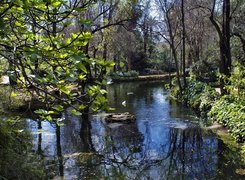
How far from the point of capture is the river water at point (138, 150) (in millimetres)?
6930

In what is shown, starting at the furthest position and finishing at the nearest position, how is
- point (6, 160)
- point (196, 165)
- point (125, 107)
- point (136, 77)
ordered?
point (136, 77) < point (125, 107) < point (196, 165) < point (6, 160)

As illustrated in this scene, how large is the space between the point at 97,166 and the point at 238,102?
521 centimetres

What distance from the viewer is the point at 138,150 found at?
8648mm

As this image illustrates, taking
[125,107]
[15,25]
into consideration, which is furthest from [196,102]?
[15,25]

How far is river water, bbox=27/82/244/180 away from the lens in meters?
6.93

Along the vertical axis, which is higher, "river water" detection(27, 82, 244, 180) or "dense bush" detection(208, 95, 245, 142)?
"dense bush" detection(208, 95, 245, 142)

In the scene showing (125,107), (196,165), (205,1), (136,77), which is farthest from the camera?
(136,77)

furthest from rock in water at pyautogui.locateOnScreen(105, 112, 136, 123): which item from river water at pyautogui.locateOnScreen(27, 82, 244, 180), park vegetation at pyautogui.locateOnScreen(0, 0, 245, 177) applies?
park vegetation at pyautogui.locateOnScreen(0, 0, 245, 177)

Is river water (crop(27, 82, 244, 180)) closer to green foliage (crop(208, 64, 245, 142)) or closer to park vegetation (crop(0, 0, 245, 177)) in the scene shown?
green foliage (crop(208, 64, 245, 142))

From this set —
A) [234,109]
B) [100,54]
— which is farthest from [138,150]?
[100,54]

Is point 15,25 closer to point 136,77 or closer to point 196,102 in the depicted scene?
point 196,102

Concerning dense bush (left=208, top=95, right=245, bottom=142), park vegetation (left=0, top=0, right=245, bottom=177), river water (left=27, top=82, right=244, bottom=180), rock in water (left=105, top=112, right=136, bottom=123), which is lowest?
river water (left=27, top=82, right=244, bottom=180)

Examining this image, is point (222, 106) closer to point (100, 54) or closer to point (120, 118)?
point (120, 118)

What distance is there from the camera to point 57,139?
9797 mm
